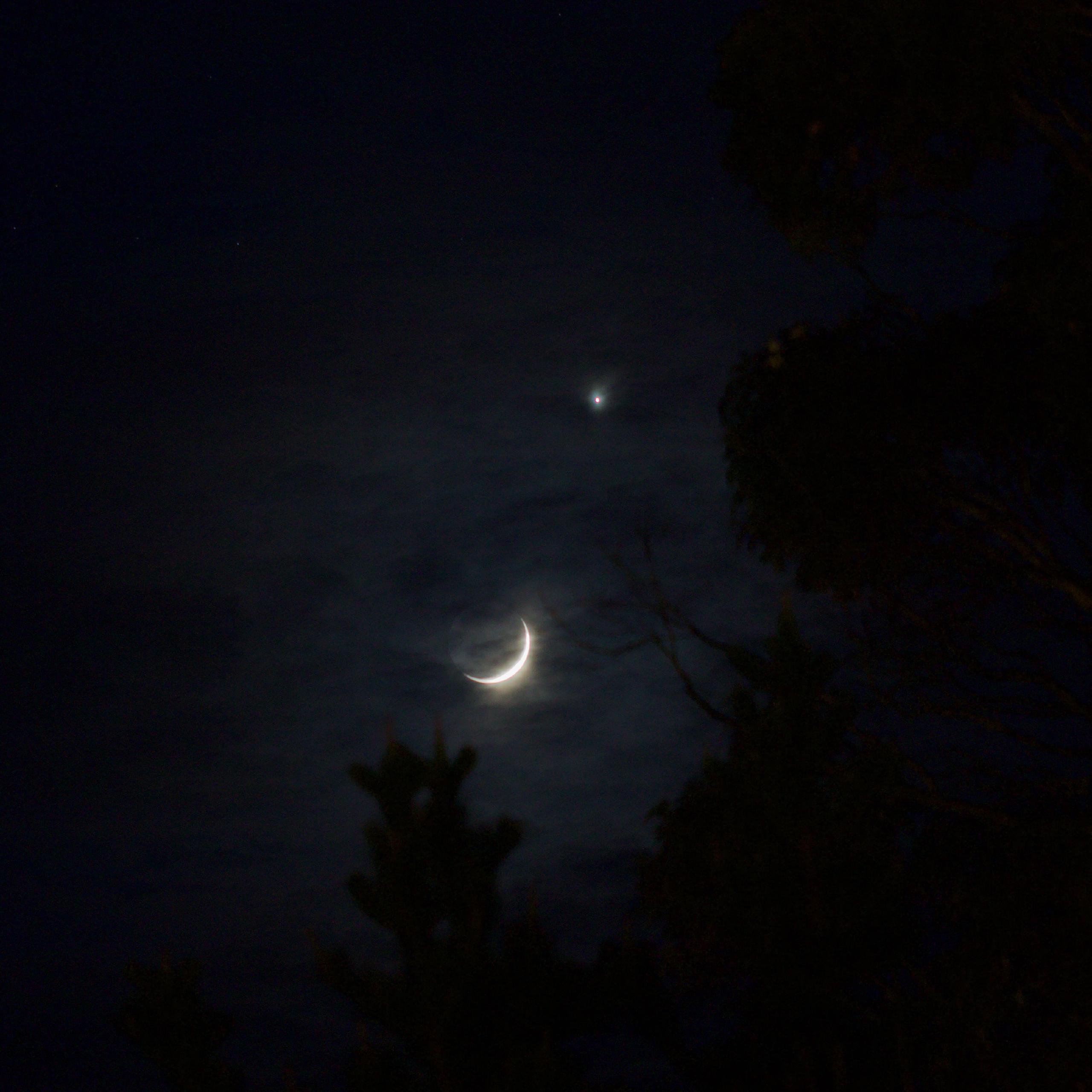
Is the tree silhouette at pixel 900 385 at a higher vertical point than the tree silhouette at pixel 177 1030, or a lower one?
higher

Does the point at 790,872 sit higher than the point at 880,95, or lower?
lower

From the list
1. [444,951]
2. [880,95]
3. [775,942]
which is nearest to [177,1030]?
[444,951]

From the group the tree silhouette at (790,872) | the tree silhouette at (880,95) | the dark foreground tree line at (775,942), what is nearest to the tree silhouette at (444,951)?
the dark foreground tree line at (775,942)

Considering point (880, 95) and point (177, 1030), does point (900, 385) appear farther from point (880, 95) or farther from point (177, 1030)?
point (177, 1030)

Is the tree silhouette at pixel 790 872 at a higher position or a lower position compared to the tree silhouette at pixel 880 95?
lower

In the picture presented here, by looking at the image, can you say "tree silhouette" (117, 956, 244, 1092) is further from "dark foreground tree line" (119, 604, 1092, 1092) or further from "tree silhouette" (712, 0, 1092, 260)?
"tree silhouette" (712, 0, 1092, 260)

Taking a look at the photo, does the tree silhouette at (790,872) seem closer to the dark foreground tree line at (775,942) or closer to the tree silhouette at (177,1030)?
the dark foreground tree line at (775,942)

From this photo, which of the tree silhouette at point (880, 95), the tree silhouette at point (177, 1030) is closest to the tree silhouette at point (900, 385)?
the tree silhouette at point (880, 95)

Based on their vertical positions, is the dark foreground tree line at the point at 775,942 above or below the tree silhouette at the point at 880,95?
below

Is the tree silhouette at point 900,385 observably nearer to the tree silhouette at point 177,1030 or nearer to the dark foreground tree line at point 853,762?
the dark foreground tree line at point 853,762

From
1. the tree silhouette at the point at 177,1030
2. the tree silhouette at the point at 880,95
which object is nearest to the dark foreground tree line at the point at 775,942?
the tree silhouette at the point at 177,1030

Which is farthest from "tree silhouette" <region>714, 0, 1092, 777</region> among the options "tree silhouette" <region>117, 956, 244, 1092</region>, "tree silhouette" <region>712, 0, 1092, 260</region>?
"tree silhouette" <region>117, 956, 244, 1092</region>

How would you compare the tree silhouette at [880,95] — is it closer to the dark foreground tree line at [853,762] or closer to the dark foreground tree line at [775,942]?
the dark foreground tree line at [853,762]

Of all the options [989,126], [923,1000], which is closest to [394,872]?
[923,1000]
